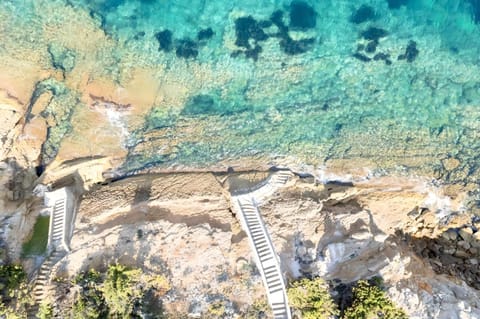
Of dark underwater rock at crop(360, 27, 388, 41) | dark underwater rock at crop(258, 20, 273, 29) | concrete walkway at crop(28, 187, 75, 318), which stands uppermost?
dark underwater rock at crop(258, 20, 273, 29)

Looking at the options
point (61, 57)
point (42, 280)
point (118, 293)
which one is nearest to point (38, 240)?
point (42, 280)

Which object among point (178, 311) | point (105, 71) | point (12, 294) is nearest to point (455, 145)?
point (178, 311)

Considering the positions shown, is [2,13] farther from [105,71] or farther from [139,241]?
[139,241]

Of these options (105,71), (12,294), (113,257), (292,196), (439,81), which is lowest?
(12,294)

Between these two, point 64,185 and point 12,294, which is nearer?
point 12,294

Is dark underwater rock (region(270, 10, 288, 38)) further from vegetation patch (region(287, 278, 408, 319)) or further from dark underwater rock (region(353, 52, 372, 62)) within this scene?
vegetation patch (region(287, 278, 408, 319))

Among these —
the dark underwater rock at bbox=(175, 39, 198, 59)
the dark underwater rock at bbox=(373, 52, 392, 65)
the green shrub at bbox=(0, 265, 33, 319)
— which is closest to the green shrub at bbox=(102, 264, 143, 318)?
the green shrub at bbox=(0, 265, 33, 319)
